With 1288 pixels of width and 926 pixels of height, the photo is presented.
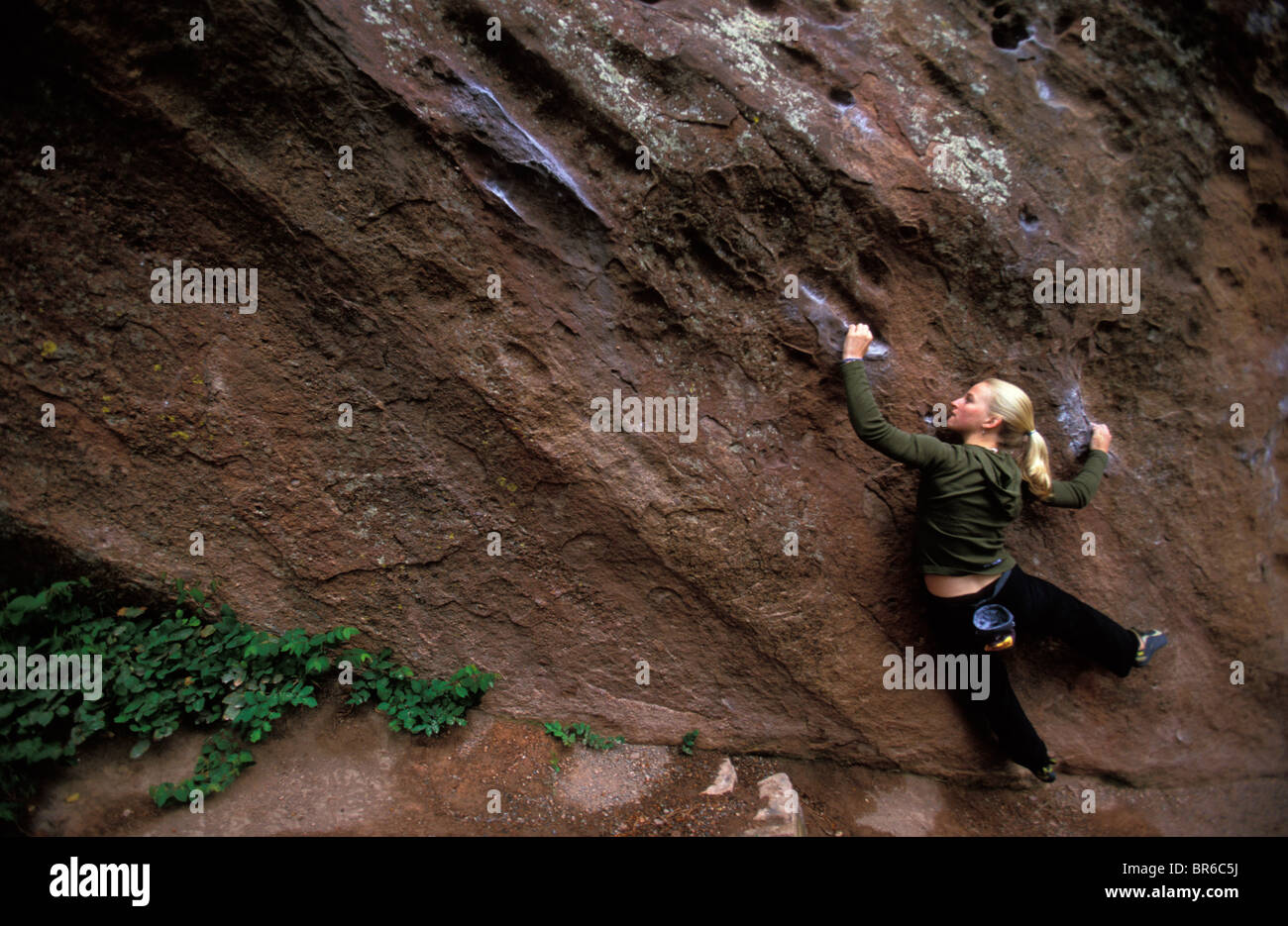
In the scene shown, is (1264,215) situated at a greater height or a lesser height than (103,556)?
greater

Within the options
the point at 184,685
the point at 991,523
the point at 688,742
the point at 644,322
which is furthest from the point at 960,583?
the point at 184,685

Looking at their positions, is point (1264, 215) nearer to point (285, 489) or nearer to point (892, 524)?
point (892, 524)

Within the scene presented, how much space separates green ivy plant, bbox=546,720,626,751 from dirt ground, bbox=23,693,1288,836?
3 cm

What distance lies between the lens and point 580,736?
329cm

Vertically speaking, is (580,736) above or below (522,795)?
above

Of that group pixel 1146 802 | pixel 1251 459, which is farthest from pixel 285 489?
pixel 1251 459

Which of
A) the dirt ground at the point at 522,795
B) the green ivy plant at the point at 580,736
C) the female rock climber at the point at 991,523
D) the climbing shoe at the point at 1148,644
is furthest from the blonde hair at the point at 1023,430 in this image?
the green ivy plant at the point at 580,736

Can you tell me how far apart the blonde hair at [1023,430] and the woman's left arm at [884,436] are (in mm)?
360

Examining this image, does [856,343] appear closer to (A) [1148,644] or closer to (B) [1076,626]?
(B) [1076,626]

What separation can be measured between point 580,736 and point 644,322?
1.89m

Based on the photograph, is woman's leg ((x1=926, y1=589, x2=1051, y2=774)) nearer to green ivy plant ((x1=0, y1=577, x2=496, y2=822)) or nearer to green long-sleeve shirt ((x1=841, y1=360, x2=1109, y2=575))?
green long-sleeve shirt ((x1=841, y1=360, x2=1109, y2=575))

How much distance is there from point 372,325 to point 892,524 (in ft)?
8.02

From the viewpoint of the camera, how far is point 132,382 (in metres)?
2.99

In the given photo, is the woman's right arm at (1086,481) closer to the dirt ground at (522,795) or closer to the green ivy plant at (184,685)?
the dirt ground at (522,795)
